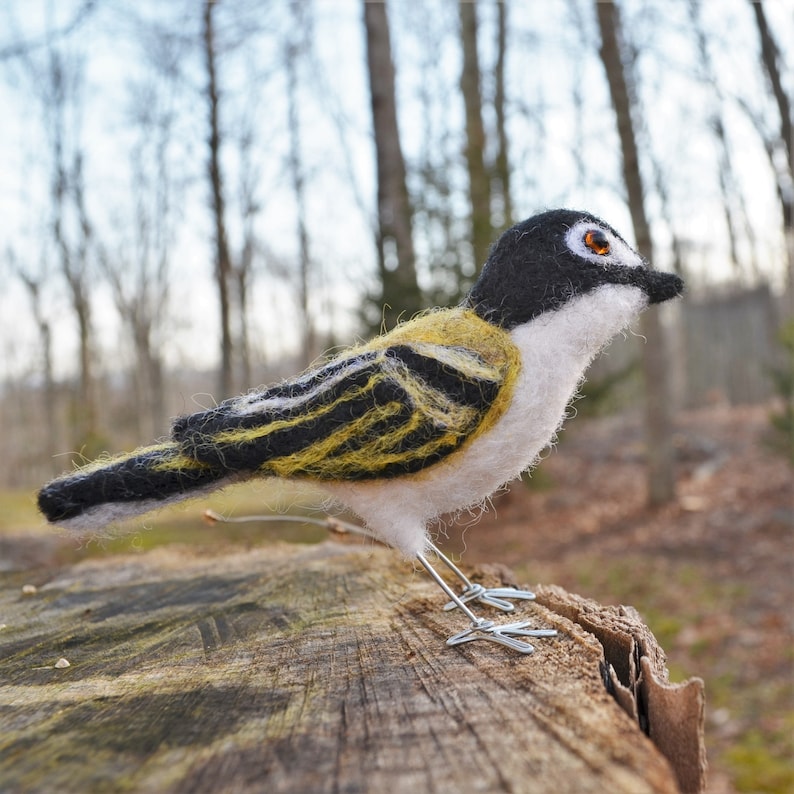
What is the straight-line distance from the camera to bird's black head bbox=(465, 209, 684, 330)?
1.63 m

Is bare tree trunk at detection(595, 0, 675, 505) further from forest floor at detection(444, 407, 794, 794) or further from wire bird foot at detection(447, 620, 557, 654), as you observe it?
wire bird foot at detection(447, 620, 557, 654)

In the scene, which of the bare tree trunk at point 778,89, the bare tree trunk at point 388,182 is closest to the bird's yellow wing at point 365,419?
the bare tree trunk at point 388,182

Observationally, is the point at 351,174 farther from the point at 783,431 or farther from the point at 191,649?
the point at 191,649

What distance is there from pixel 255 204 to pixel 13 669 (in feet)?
45.4

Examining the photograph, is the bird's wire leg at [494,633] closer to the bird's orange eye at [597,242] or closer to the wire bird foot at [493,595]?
the wire bird foot at [493,595]

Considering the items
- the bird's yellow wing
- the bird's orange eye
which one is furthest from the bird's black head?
the bird's yellow wing

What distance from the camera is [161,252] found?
18312mm

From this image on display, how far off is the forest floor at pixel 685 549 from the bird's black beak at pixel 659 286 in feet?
3.11

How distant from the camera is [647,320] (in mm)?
6746

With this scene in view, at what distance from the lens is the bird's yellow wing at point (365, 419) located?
58.9 inches

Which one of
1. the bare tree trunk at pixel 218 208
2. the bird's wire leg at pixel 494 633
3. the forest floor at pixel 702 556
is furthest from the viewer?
the bare tree trunk at pixel 218 208

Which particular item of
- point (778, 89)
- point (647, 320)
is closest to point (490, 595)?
point (647, 320)

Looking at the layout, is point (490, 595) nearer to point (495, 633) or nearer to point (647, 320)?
point (495, 633)

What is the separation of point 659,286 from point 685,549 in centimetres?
516
